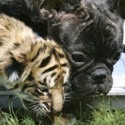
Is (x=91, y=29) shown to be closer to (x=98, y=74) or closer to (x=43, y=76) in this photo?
(x=98, y=74)

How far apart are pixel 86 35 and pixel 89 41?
5 centimetres

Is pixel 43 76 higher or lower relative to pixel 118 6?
lower

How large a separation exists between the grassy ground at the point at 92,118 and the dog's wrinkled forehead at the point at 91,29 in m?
0.48

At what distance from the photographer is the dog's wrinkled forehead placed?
191 inches

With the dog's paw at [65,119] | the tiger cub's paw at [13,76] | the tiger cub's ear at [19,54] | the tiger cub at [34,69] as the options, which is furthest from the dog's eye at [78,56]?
the tiger cub's paw at [13,76]

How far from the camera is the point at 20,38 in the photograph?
4.50 metres

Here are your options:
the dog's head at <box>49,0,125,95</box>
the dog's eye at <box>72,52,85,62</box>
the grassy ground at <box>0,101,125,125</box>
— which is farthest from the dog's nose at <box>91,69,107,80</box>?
the grassy ground at <box>0,101,125,125</box>

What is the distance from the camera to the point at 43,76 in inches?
175

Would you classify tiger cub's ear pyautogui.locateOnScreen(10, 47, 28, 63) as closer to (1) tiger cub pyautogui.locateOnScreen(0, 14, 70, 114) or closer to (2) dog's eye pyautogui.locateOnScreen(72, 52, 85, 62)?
(1) tiger cub pyautogui.locateOnScreen(0, 14, 70, 114)

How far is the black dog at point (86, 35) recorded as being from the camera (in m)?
4.87

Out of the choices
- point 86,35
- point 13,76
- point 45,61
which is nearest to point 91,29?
point 86,35

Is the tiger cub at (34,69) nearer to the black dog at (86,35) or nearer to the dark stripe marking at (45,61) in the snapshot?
the dark stripe marking at (45,61)

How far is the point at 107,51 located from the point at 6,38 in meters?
0.83

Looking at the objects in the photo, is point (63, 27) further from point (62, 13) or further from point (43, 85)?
point (43, 85)
